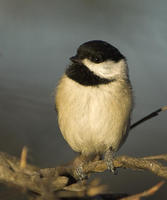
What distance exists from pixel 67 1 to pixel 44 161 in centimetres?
182

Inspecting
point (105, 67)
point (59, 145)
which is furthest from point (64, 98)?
point (59, 145)

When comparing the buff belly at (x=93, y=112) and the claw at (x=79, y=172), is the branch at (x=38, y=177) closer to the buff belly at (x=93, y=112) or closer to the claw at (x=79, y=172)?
the claw at (x=79, y=172)

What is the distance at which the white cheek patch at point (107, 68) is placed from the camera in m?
2.92

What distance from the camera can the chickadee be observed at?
2.82 meters

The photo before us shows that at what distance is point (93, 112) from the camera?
9.18 ft

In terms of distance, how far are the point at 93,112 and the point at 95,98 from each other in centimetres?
12

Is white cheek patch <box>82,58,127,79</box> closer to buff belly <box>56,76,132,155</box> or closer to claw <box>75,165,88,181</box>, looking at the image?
buff belly <box>56,76,132,155</box>

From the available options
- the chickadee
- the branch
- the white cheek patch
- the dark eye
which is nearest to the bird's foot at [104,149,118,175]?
the chickadee

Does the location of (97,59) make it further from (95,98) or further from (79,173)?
(79,173)

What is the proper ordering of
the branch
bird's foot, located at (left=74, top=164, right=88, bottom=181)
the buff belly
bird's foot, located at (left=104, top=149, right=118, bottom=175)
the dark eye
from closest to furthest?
1. the branch
2. bird's foot, located at (left=74, top=164, right=88, bottom=181)
3. bird's foot, located at (left=104, top=149, right=118, bottom=175)
4. the buff belly
5. the dark eye

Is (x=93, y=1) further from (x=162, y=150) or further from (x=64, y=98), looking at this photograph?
(x=162, y=150)

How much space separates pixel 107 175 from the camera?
3818mm

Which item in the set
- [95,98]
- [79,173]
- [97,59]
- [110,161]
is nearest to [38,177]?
[79,173]

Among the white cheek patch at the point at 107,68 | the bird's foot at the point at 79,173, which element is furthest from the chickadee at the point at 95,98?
the bird's foot at the point at 79,173
